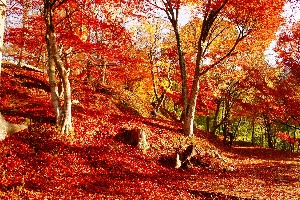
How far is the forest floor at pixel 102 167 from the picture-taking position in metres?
11.3

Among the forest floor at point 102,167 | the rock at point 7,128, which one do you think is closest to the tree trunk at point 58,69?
the forest floor at point 102,167

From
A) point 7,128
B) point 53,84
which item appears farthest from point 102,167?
point 53,84

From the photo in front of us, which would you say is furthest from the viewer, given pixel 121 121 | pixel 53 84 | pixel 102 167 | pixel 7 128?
pixel 121 121

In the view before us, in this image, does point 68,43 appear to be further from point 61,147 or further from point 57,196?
point 57,196

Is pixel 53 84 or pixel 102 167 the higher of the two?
pixel 53 84

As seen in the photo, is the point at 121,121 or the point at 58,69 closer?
the point at 58,69

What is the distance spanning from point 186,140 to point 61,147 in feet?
33.0

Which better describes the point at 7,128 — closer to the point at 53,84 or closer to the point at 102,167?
the point at 53,84

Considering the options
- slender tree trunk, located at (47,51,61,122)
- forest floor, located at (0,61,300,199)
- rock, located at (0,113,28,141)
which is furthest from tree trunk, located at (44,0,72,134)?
rock, located at (0,113,28,141)

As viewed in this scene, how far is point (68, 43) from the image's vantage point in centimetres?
2122

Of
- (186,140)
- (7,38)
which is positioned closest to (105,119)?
(186,140)

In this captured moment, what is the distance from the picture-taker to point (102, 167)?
549 inches

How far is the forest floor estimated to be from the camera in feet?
37.0

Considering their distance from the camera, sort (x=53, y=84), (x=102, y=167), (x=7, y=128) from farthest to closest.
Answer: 1. (x=53, y=84)
2. (x=102, y=167)
3. (x=7, y=128)
